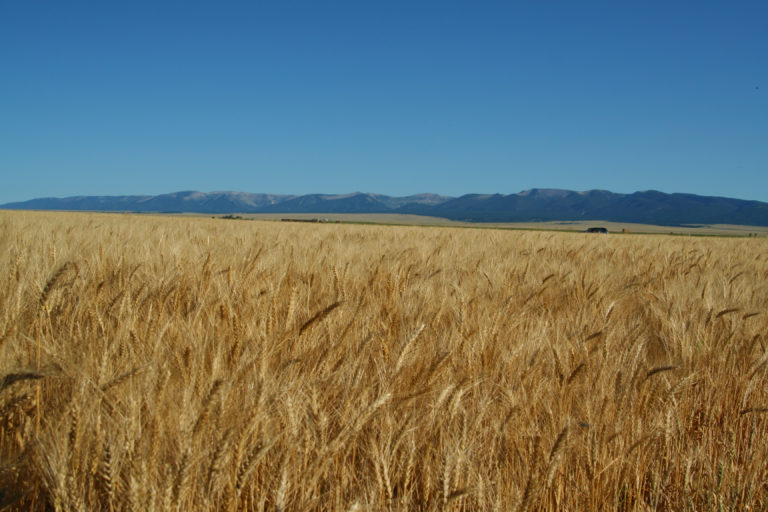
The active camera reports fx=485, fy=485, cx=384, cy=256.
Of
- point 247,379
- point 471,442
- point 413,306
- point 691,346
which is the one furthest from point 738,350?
point 247,379

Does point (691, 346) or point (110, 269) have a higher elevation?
point (110, 269)

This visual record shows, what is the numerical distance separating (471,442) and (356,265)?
252 cm

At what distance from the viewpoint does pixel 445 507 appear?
0.73 metres

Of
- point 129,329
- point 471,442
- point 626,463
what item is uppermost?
point 129,329

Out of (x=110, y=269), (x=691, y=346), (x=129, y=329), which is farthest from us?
(x=110, y=269)

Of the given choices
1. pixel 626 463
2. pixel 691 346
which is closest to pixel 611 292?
pixel 691 346

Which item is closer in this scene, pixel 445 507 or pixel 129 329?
pixel 445 507

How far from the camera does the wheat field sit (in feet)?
2.57

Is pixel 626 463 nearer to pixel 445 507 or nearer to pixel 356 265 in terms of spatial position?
pixel 445 507

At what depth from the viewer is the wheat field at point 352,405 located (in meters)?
0.78

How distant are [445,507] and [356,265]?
107 inches

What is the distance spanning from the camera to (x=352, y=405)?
1161 millimetres

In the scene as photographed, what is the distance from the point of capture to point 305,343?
1.55m

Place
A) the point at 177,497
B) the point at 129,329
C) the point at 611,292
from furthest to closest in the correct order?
the point at 611,292 → the point at 129,329 → the point at 177,497
